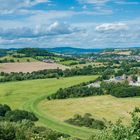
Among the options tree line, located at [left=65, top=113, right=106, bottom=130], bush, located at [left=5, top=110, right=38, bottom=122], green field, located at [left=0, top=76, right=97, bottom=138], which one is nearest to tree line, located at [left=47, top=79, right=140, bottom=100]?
green field, located at [left=0, top=76, right=97, bottom=138]

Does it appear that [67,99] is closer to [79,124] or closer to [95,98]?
[95,98]

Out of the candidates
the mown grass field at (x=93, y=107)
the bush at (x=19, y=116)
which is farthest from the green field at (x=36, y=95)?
the mown grass field at (x=93, y=107)

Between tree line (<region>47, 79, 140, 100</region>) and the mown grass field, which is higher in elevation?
tree line (<region>47, 79, 140, 100</region>)

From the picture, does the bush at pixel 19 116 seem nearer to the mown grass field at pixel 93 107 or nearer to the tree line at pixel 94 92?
the mown grass field at pixel 93 107

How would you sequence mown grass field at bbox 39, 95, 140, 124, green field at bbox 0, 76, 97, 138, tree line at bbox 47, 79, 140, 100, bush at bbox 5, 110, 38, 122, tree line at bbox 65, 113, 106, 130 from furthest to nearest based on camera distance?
1. tree line at bbox 47, 79, 140, 100
2. mown grass field at bbox 39, 95, 140, 124
3. bush at bbox 5, 110, 38, 122
4. green field at bbox 0, 76, 97, 138
5. tree line at bbox 65, 113, 106, 130

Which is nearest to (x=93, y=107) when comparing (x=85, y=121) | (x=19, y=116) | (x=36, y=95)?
(x=85, y=121)

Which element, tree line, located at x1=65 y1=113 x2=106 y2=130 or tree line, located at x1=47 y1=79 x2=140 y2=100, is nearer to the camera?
tree line, located at x1=65 y1=113 x2=106 y2=130

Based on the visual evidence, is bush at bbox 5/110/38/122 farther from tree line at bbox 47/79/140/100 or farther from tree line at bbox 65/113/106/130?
tree line at bbox 47/79/140/100
